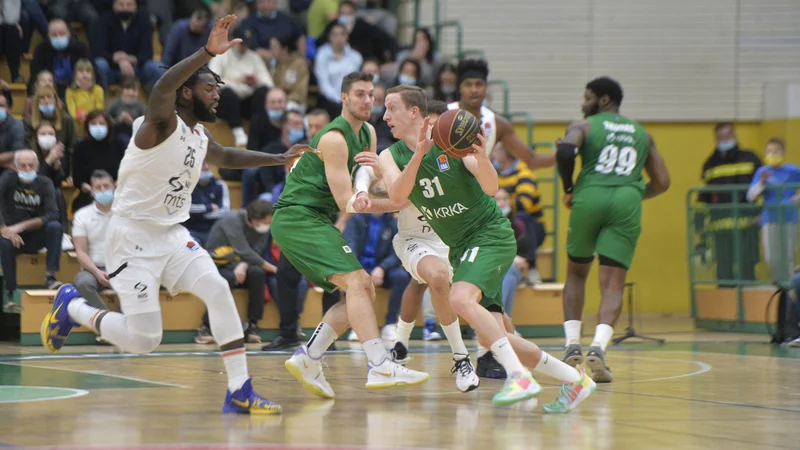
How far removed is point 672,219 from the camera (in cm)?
1759

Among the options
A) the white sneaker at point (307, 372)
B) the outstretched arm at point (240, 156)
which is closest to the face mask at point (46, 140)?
the outstretched arm at point (240, 156)

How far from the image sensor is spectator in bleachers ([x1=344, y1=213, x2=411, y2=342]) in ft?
41.1

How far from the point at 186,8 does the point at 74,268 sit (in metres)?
5.21

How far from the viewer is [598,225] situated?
333 inches

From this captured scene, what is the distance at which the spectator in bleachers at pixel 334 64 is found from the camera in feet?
49.7

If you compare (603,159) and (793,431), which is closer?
(793,431)

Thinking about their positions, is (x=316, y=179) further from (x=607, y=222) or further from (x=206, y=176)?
(x=206, y=176)

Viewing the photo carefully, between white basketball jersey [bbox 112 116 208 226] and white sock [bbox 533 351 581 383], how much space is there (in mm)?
2303

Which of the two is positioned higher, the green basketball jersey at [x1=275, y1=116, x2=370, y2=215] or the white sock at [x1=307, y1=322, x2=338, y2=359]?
the green basketball jersey at [x1=275, y1=116, x2=370, y2=215]

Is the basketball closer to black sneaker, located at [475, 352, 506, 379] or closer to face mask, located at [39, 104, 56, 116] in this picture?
black sneaker, located at [475, 352, 506, 379]

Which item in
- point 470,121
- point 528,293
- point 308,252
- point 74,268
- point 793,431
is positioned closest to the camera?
point 793,431

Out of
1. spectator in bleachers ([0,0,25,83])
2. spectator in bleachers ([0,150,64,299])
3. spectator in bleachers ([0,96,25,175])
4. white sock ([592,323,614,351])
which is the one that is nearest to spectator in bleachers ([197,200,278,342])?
spectator in bleachers ([0,150,64,299])

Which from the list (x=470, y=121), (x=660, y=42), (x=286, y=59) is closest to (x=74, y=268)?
(x=286, y=59)

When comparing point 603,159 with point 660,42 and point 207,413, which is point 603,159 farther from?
point 660,42
